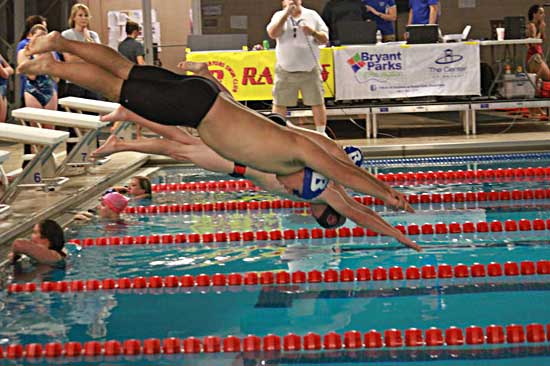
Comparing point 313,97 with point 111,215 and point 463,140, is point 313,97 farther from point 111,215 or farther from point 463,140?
point 111,215

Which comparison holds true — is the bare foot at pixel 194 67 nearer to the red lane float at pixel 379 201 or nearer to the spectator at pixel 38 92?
the red lane float at pixel 379 201

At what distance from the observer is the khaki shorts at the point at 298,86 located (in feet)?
36.6

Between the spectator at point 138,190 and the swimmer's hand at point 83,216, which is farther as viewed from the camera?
the spectator at point 138,190

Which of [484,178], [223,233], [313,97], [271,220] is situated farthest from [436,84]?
[223,233]

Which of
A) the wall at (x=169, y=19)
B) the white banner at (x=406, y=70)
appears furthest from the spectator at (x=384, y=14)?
the wall at (x=169, y=19)

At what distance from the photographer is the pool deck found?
29.0 feet

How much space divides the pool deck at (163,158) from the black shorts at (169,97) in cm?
390

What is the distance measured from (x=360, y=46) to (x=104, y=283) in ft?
23.3

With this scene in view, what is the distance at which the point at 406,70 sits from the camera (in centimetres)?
1258

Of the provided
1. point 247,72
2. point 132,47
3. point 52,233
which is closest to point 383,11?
point 247,72

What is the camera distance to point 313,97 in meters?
11.1

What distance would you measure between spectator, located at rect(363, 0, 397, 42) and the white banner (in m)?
1.13

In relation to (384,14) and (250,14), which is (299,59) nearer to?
(384,14)

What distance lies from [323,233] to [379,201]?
1.37 metres
